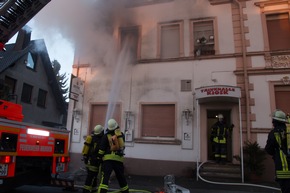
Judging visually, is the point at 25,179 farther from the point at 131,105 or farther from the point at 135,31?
the point at 135,31

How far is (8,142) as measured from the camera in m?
4.70

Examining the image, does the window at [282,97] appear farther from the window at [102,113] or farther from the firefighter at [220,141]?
the window at [102,113]

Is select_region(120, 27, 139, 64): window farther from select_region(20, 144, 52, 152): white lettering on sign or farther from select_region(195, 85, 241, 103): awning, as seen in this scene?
Result: select_region(20, 144, 52, 152): white lettering on sign

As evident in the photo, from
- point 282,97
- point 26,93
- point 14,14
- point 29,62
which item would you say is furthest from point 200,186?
point 29,62

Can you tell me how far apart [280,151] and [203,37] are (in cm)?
731

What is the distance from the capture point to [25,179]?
5375mm

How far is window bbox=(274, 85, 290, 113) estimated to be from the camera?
960 cm

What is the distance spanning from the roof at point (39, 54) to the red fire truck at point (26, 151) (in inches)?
449

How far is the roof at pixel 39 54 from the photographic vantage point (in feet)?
56.4

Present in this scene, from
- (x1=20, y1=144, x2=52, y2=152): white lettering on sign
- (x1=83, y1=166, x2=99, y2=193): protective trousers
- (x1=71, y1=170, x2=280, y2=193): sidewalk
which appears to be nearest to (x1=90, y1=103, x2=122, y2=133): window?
(x1=71, y1=170, x2=280, y2=193): sidewalk

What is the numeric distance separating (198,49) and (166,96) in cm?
225

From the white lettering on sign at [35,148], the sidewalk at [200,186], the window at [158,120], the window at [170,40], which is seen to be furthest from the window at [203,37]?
the white lettering on sign at [35,148]

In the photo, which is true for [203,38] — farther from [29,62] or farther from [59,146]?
[29,62]

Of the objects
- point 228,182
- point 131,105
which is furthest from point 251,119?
point 131,105
